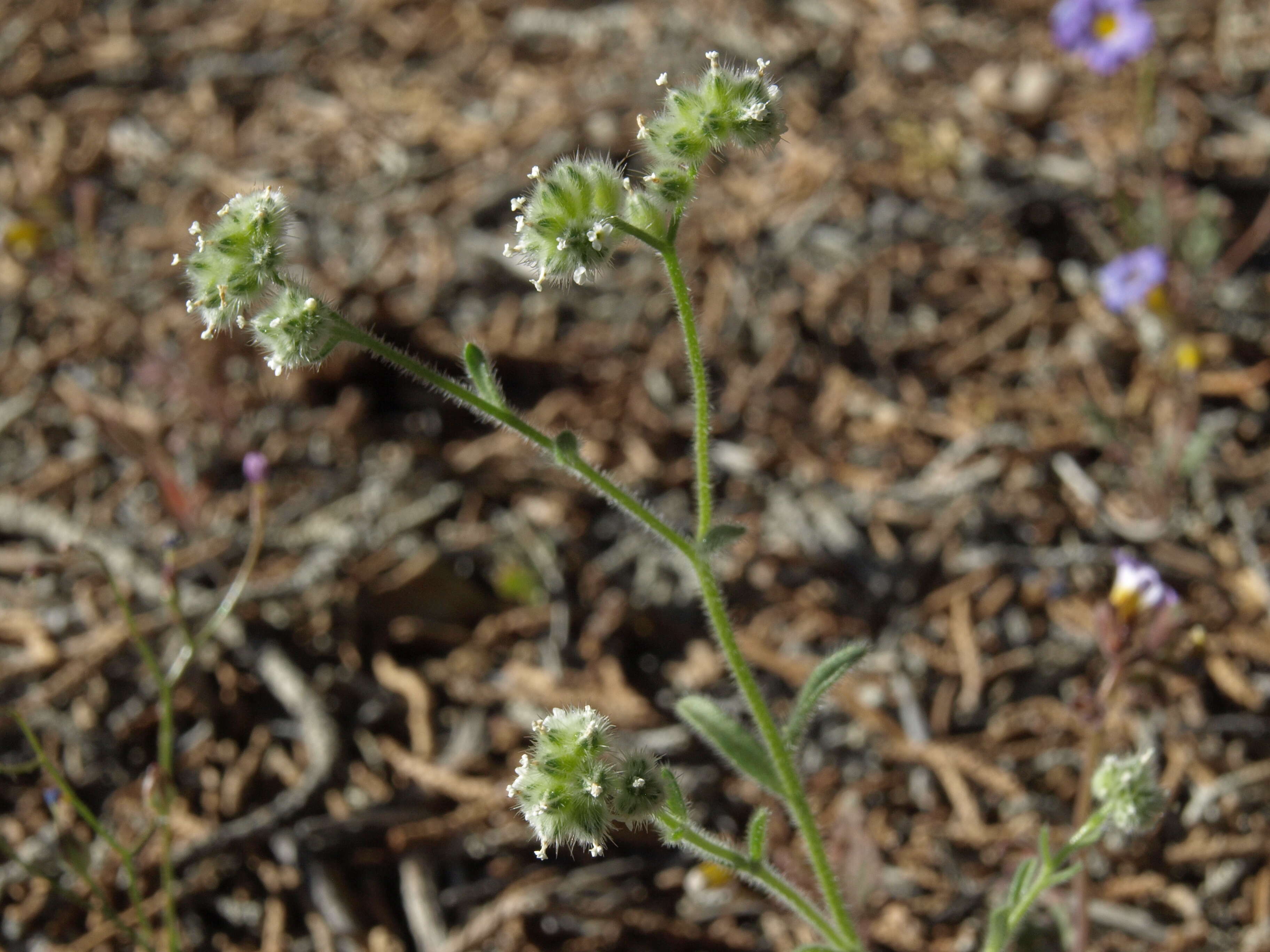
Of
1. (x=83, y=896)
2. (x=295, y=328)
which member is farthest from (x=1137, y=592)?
(x=83, y=896)

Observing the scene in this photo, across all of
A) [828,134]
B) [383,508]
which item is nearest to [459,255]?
[383,508]

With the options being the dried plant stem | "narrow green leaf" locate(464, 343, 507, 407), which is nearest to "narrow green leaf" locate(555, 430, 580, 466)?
the dried plant stem

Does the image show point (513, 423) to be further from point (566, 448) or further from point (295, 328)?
point (295, 328)

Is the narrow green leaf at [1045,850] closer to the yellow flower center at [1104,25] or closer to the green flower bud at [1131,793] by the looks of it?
the green flower bud at [1131,793]

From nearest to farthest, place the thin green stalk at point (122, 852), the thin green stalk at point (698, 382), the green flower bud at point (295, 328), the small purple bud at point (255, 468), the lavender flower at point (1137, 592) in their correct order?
the green flower bud at point (295, 328) < the thin green stalk at point (698, 382) < the thin green stalk at point (122, 852) < the lavender flower at point (1137, 592) < the small purple bud at point (255, 468)

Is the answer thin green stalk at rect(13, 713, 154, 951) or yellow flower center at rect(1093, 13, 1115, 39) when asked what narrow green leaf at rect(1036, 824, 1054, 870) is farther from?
yellow flower center at rect(1093, 13, 1115, 39)

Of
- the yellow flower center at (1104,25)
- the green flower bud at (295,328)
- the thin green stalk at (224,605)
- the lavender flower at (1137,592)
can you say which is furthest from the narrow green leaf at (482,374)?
the yellow flower center at (1104,25)

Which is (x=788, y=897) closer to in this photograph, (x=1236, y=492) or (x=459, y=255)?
(x=1236, y=492)
